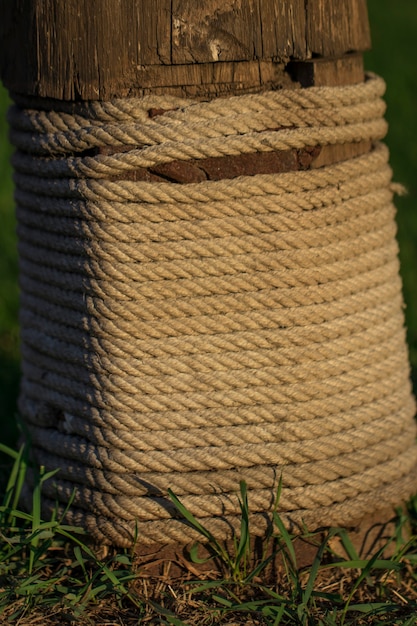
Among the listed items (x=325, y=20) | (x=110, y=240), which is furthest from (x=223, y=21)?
(x=110, y=240)

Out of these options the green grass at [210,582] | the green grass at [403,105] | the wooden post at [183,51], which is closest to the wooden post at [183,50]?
the wooden post at [183,51]

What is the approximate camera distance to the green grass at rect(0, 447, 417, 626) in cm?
196

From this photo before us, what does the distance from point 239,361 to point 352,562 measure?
50 cm

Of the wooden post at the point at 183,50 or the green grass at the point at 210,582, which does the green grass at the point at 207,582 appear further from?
the wooden post at the point at 183,50

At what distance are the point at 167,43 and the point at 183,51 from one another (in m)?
0.04

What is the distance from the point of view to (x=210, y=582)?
202 centimetres

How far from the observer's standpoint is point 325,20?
6.99ft

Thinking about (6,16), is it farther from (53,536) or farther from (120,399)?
(53,536)

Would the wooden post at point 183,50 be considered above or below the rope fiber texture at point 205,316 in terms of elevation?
above

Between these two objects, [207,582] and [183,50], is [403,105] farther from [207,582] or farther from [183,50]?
[207,582]

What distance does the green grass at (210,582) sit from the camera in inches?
77.0

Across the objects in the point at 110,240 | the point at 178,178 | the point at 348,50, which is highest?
the point at 348,50

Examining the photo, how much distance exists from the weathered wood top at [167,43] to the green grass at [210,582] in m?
0.89

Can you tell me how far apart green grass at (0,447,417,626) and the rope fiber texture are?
59 mm
